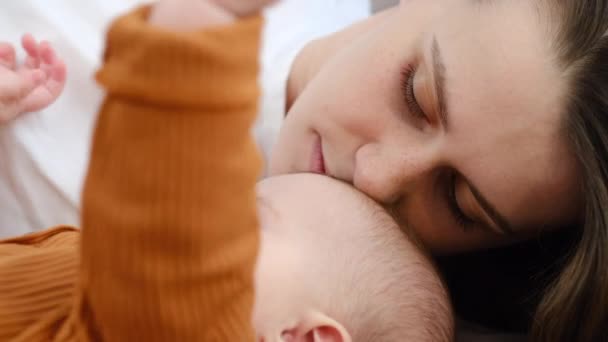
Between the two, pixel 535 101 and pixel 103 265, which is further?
pixel 535 101

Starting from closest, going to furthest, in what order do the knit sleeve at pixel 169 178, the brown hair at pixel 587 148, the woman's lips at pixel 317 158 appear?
the knit sleeve at pixel 169 178, the brown hair at pixel 587 148, the woman's lips at pixel 317 158

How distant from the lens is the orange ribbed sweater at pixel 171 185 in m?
0.46

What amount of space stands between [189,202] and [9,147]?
658 mm

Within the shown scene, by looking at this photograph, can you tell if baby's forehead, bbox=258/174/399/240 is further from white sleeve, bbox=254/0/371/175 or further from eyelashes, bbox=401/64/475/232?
white sleeve, bbox=254/0/371/175

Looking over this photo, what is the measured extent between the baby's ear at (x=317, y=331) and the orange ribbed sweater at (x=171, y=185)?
16 cm

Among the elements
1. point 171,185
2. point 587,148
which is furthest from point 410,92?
point 171,185

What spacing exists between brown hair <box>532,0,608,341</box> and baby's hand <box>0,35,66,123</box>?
2.64 ft

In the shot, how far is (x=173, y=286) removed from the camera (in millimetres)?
506

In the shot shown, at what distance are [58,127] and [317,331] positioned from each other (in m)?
0.62

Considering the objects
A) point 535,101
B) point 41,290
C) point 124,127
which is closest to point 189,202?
point 124,127

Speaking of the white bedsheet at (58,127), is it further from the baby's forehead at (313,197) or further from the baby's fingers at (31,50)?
the baby's forehead at (313,197)

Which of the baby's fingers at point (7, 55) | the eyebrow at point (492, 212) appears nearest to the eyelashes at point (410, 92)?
the eyebrow at point (492, 212)

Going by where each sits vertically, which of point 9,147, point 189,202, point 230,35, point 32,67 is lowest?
point 9,147

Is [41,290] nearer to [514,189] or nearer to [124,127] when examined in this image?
[124,127]
